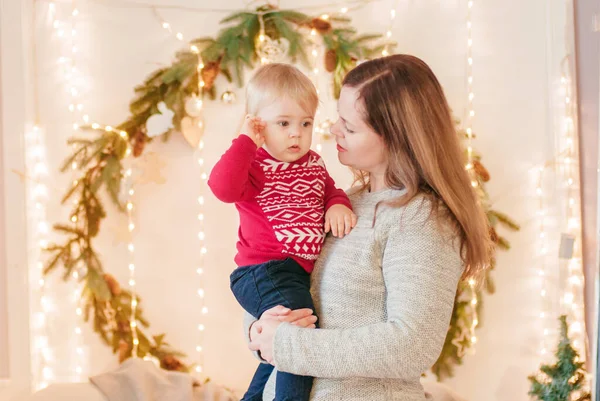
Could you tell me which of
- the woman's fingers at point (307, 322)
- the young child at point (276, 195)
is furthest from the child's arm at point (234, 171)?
the woman's fingers at point (307, 322)

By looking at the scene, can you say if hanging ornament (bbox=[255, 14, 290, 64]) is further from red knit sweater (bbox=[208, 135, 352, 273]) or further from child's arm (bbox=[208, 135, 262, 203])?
child's arm (bbox=[208, 135, 262, 203])

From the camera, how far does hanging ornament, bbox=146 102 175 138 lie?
317 cm

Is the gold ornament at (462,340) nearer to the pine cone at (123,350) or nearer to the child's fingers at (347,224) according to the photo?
the pine cone at (123,350)

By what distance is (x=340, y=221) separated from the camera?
5.52ft

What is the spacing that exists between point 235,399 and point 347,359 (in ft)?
4.52

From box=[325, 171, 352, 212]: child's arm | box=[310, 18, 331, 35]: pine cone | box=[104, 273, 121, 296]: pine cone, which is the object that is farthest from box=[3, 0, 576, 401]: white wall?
box=[325, 171, 352, 212]: child's arm

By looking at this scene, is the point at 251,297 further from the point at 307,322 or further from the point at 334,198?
the point at 334,198

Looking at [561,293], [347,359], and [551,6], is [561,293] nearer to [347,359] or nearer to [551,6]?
[551,6]

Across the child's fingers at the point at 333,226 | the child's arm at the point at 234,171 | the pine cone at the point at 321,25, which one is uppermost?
the pine cone at the point at 321,25

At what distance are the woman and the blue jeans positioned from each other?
3 cm

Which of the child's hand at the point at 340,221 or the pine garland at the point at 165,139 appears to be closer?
the child's hand at the point at 340,221

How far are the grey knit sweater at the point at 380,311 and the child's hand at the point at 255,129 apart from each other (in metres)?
0.33

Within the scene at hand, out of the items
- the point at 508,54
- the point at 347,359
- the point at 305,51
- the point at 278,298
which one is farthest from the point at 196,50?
the point at 347,359

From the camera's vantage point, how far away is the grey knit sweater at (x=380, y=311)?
146cm
